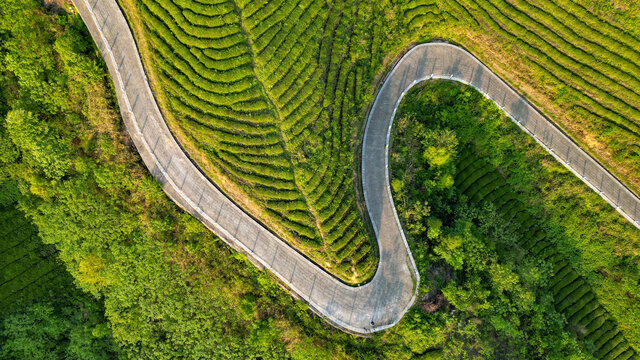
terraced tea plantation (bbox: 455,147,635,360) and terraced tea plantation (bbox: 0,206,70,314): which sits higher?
terraced tea plantation (bbox: 455,147,635,360)

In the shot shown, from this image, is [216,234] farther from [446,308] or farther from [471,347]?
[471,347]

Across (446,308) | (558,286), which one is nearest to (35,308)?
(446,308)

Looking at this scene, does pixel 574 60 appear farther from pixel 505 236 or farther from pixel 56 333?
pixel 56 333

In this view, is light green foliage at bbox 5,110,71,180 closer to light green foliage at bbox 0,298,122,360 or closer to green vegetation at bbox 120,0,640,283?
green vegetation at bbox 120,0,640,283

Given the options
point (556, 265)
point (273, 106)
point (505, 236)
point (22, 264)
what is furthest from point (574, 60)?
point (22, 264)

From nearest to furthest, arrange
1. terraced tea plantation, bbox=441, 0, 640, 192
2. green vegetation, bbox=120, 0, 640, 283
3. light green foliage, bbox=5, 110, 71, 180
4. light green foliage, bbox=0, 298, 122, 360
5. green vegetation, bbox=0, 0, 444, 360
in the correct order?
1. green vegetation, bbox=120, 0, 640, 283
2. light green foliage, bbox=5, 110, 71, 180
3. green vegetation, bbox=0, 0, 444, 360
4. light green foliage, bbox=0, 298, 122, 360
5. terraced tea plantation, bbox=441, 0, 640, 192

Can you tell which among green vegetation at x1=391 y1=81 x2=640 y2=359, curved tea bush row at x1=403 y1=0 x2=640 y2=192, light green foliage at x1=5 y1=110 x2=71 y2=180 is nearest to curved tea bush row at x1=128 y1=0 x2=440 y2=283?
green vegetation at x1=391 y1=81 x2=640 y2=359

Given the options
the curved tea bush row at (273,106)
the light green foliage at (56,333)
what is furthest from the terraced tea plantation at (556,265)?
the light green foliage at (56,333)
